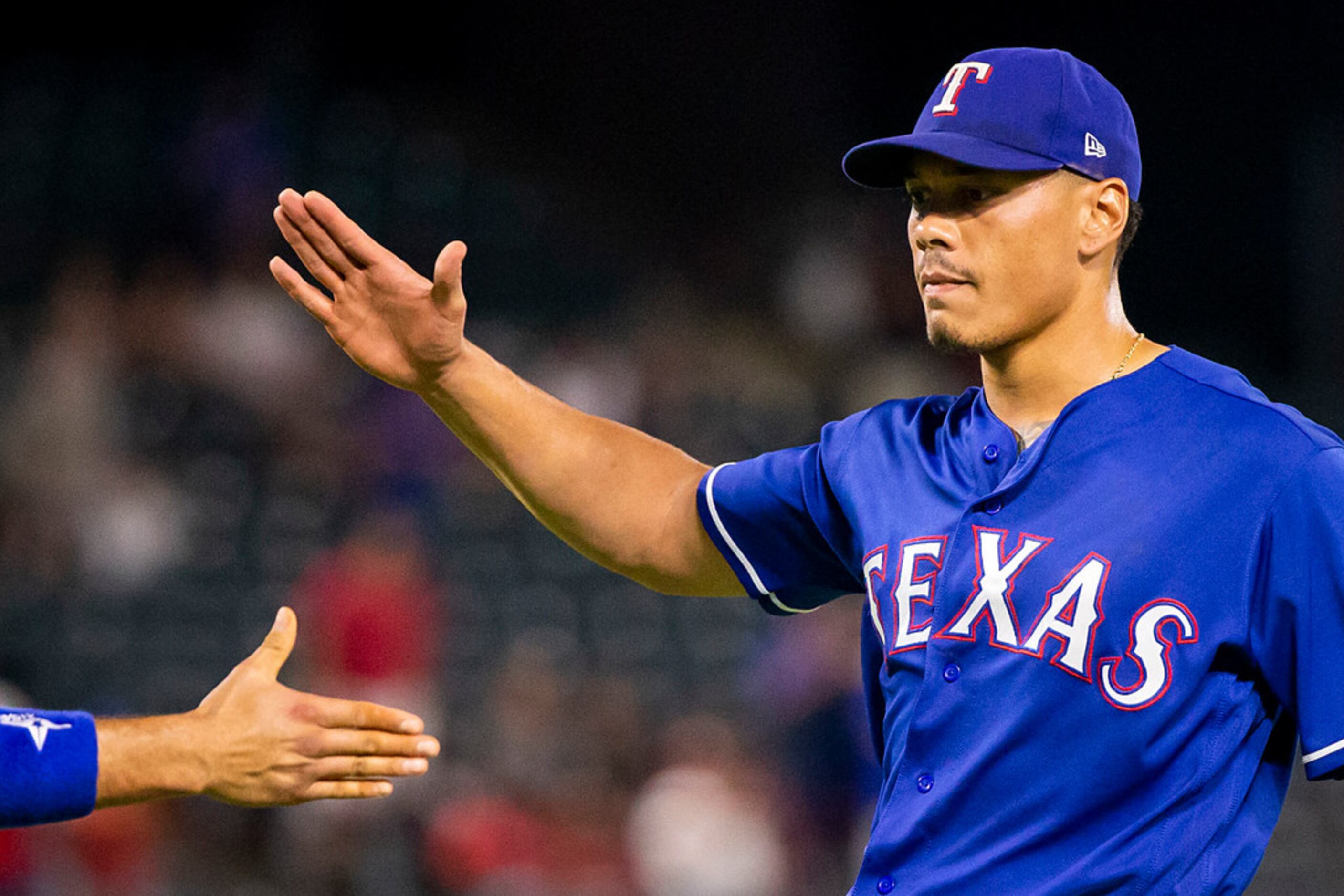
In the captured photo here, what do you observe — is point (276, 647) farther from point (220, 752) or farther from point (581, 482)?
point (581, 482)

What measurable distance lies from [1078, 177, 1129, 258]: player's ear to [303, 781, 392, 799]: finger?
151 centimetres

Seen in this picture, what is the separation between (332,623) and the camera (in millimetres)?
7125

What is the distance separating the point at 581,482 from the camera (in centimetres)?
306

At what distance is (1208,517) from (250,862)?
5421 mm

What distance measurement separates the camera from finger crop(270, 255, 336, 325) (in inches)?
115

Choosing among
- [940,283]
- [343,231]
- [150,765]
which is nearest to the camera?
[150,765]

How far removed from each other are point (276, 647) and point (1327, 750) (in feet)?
5.56

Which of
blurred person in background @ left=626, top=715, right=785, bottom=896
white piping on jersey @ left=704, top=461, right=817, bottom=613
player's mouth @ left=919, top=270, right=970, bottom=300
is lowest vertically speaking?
blurred person in background @ left=626, top=715, right=785, bottom=896

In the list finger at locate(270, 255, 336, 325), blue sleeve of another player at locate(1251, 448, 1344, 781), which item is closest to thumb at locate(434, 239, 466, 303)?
finger at locate(270, 255, 336, 325)

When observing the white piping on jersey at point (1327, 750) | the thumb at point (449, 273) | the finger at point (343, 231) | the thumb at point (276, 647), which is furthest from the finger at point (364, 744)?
the white piping on jersey at point (1327, 750)

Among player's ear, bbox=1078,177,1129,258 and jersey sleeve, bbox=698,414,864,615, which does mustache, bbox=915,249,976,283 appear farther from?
jersey sleeve, bbox=698,414,864,615

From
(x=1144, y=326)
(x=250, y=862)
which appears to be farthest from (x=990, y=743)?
(x=1144, y=326)

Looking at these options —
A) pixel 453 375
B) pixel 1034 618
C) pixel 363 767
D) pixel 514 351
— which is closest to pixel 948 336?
pixel 1034 618

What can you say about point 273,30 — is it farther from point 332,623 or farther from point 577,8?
point 332,623
